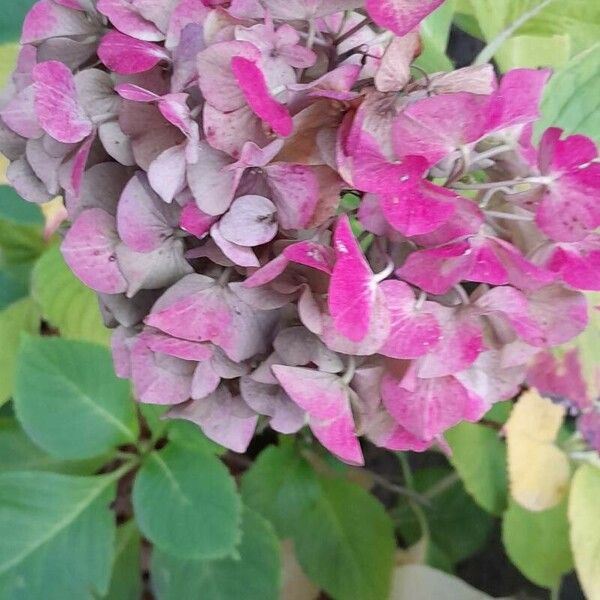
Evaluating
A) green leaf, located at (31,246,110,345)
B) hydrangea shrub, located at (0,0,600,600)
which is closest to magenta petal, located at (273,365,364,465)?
hydrangea shrub, located at (0,0,600,600)

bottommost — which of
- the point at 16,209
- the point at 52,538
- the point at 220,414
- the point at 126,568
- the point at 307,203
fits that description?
the point at 126,568

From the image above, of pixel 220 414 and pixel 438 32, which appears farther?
pixel 438 32

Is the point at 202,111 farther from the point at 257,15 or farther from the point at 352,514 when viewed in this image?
the point at 352,514

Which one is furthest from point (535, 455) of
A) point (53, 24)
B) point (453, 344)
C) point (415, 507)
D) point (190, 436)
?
point (53, 24)

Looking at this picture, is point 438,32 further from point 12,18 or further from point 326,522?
point 326,522

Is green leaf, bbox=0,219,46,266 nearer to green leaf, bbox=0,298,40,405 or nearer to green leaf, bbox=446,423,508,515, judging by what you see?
green leaf, bbox=0,298,40,405

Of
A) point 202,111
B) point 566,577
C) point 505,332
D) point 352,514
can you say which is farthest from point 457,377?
point 566,577

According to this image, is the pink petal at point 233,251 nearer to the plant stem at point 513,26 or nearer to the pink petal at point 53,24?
the pink petal at point 53,24
